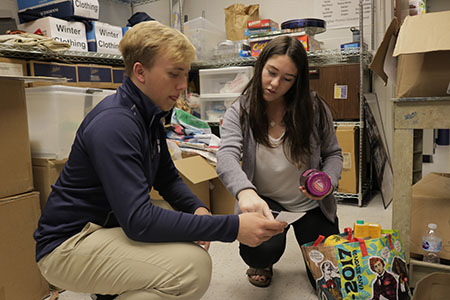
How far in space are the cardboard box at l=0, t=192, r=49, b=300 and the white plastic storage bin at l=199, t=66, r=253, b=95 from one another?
6.07 feet

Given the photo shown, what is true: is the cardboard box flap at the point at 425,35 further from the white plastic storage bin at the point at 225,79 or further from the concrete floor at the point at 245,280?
the white plastic storage bin at the point at 225,79

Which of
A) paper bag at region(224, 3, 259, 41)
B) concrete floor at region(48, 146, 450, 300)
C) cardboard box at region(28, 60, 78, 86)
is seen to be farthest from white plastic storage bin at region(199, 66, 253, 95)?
concrete floor at region(48, 146, 450, 300)

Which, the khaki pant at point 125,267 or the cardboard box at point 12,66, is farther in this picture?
the cardboard box at point 12,66

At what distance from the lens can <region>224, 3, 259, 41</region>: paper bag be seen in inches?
134

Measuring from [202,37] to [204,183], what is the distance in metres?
1.50

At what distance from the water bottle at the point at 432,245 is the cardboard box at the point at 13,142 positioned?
4.98 ft

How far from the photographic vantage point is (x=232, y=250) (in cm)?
201

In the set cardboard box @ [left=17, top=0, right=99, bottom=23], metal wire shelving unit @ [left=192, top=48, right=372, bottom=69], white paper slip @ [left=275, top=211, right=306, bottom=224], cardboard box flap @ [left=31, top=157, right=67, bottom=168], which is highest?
cardboard box @ [left=17, top=0, right=99, bottom=23]

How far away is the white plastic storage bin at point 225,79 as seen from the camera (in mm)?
2979

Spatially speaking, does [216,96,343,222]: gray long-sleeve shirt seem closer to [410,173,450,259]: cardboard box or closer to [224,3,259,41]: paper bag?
[410,173,450,259]: cardboard box

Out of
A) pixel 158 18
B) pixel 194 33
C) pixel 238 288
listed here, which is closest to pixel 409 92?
pixel 238 288

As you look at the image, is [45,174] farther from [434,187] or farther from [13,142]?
[434,187]

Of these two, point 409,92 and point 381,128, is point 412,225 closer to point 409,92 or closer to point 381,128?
point 409,92

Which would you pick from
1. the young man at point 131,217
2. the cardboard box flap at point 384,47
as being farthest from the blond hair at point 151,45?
the cardboard box flap at point 384,47
